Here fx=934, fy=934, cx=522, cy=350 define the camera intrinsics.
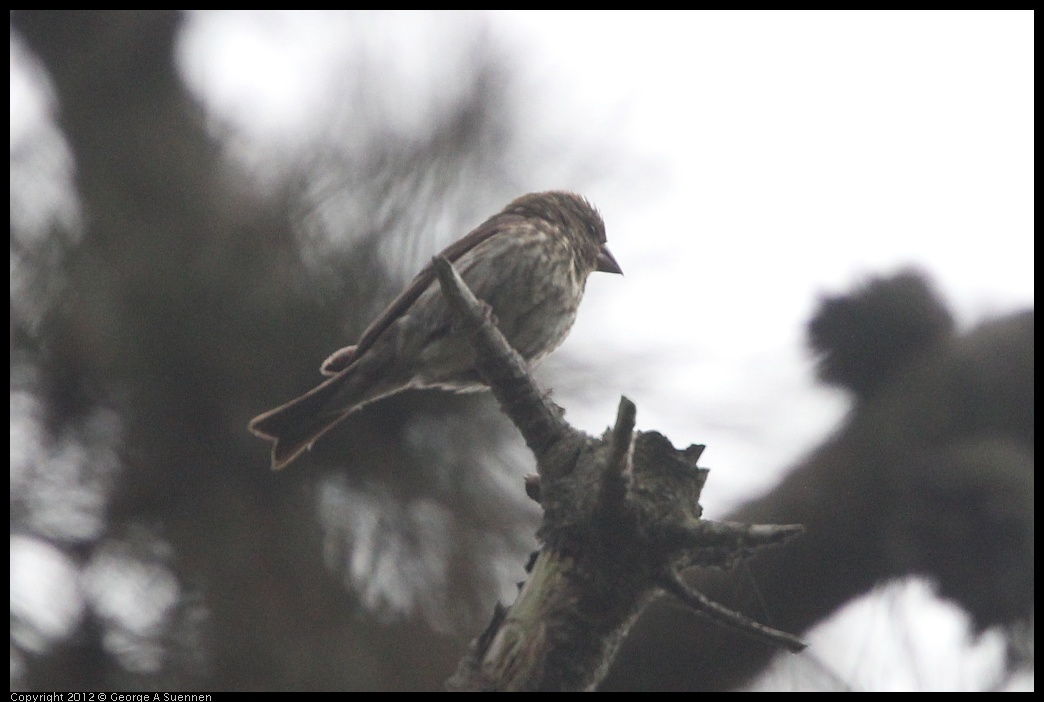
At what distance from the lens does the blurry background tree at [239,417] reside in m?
2.74

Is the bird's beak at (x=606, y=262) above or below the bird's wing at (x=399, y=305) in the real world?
above

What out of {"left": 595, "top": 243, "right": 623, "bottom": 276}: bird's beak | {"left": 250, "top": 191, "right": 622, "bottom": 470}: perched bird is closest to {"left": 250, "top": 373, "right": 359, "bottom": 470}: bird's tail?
{"left": 250, "top": 191, "right": 622, "bottom": 470}: perched bird

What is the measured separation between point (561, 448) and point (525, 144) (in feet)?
7.36

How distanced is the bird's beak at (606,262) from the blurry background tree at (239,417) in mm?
443

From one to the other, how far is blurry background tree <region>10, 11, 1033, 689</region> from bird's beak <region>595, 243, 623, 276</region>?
0.44 metres

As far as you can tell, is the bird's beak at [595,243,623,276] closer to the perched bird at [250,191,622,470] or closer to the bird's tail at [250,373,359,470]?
the perched bird at [250,191,622,470]

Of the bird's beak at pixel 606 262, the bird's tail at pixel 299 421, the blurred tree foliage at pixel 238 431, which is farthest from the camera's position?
the bird's beak at pixel 606 262

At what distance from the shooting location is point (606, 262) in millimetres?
3479

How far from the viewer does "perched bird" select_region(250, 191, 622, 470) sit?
9.15 ft

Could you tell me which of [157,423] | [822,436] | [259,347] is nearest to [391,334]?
[259,347]

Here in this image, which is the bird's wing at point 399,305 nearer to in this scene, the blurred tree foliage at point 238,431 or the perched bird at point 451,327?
the perched bird at point 451,327

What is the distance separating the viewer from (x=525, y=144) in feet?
12.4

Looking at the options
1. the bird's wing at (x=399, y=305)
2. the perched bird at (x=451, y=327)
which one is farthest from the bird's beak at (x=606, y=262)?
the bird's wing at (x=399, y=305)

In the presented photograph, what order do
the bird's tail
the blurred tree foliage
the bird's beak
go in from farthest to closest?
the bird's beak
the blurred tree foliage
the bird's tail
